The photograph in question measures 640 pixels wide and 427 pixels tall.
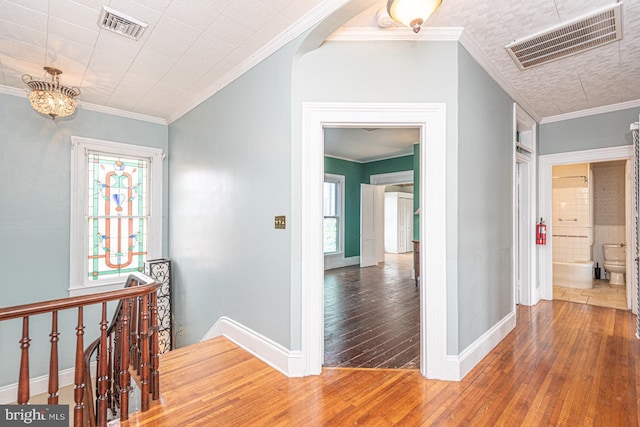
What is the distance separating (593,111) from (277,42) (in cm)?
426

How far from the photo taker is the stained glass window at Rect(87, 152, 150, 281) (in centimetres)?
405

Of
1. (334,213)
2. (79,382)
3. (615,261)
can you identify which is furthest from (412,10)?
(615,261)

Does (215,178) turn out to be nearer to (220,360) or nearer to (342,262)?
(220,360)

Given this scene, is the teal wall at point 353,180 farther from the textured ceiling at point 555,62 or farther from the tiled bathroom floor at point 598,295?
the tiled bathroom floor at point 598,295

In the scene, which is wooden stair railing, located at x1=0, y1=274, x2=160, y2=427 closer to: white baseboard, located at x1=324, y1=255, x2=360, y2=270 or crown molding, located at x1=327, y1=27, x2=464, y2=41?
crown molding, located at x1=327, y1=27, x2=464, y2=41

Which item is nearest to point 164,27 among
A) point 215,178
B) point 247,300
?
point 215,178

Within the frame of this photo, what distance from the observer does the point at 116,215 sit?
4.23 meters

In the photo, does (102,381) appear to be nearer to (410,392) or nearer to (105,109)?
(410,392)

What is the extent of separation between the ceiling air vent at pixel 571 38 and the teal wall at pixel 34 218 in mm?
5029

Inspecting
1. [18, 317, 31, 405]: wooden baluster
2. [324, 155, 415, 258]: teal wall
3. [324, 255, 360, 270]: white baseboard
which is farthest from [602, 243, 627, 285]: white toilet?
[18, 317, 31, 405]: wooden baluster

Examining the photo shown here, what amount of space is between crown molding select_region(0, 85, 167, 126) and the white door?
466cm

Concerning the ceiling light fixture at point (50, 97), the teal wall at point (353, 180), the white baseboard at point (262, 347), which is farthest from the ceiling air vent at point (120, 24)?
the teal wall at point (353, 180)

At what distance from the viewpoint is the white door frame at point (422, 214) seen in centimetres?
229

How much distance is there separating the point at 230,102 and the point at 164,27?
0.89 m
